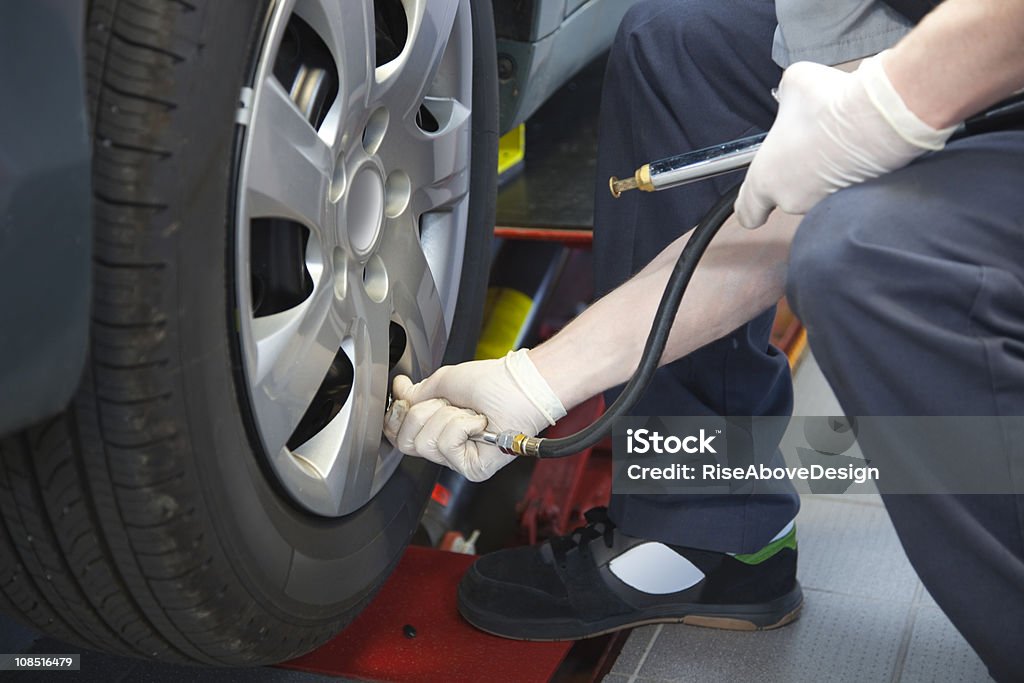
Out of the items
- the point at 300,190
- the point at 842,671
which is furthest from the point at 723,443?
the point at 300,190

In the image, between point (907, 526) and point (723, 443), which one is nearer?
point (907, 526)

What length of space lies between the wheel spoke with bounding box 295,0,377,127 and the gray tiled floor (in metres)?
0.72

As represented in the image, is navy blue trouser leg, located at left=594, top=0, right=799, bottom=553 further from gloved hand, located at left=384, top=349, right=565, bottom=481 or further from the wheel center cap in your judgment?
the wheel center cap

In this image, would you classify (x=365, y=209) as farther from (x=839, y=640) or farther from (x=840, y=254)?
(x=839, y=640)

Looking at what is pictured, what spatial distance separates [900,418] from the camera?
36.3 inches

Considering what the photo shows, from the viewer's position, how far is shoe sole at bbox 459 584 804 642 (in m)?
1.32

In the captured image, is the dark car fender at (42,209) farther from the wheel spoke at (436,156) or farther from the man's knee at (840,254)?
the man's knee at (840,254)

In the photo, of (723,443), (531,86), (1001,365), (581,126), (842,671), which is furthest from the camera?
(581,126)

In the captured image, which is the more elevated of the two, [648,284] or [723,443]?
[648,284]

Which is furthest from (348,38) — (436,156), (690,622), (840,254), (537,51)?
(690,622)

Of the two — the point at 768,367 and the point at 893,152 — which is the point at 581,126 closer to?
the point at 768,367

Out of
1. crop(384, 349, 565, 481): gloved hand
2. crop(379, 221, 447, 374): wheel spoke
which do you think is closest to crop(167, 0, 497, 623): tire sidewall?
crop(384, 349, 565, 481): gloved hand

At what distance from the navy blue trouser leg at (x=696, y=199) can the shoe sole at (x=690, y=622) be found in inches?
3.0

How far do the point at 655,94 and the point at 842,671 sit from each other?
2.42ft
